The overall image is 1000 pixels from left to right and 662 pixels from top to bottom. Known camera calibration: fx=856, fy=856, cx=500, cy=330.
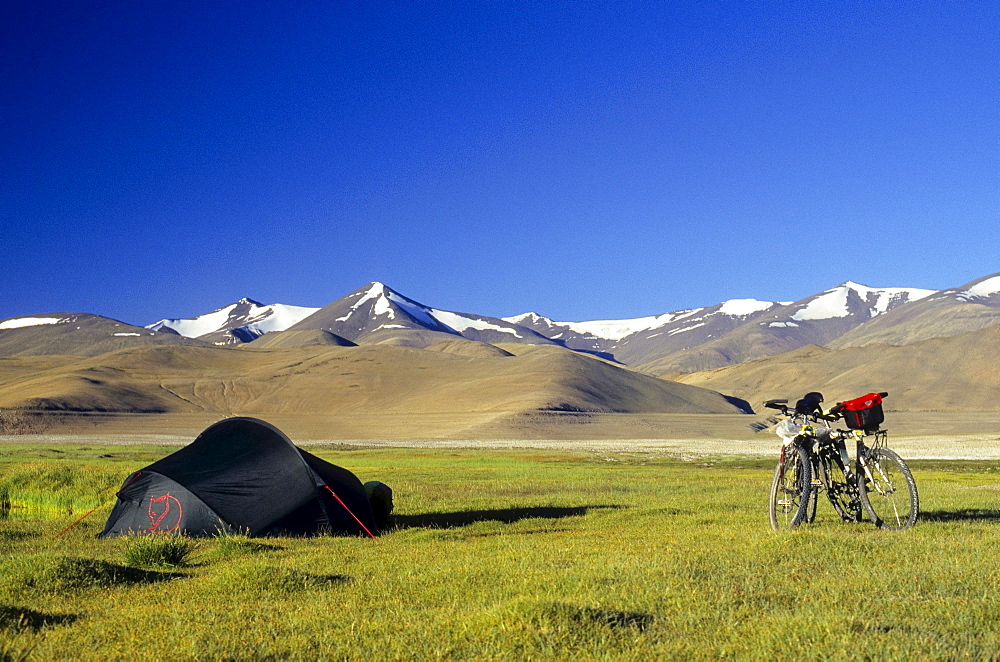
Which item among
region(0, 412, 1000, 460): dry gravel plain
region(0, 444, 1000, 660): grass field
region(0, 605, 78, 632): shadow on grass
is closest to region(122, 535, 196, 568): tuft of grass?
region(0, 444, 1000, 660): grass field

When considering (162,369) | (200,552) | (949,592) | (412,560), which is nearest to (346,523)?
(200,552)

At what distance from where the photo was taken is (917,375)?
145 metres

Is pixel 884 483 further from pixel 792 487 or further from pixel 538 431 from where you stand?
pixel 538 431

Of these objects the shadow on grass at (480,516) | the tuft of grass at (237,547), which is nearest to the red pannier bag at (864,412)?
the shadow on grass at (480,516)

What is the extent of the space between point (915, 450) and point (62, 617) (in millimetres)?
64723

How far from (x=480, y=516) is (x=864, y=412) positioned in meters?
8.66

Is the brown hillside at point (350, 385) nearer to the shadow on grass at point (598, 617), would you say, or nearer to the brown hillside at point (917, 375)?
the brown hillside at point (917, 375)

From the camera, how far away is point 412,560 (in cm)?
1149

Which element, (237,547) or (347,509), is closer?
(237,547)

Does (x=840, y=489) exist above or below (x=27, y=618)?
above

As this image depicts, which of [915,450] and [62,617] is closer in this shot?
[62,617]

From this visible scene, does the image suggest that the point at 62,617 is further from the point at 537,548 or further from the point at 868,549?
the point at 868,549

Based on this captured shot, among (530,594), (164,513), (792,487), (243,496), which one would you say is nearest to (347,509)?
(243,496)

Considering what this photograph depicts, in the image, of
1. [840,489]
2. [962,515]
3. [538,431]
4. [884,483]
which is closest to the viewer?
[884,483]
